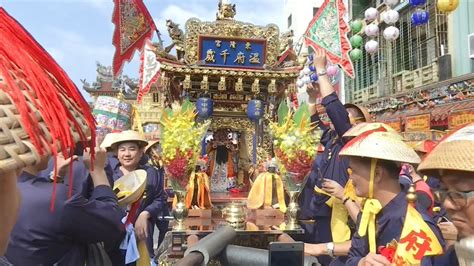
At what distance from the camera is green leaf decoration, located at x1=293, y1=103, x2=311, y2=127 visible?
4.36m

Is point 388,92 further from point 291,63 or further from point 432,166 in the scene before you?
point 432,166

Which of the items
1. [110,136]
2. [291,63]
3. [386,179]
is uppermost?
[291,63]

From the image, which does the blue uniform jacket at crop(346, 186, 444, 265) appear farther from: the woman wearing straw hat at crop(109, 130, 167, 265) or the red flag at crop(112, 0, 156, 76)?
the red flag at crop(112, 0, 156, 76)

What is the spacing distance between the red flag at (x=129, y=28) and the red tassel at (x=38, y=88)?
6989 mm

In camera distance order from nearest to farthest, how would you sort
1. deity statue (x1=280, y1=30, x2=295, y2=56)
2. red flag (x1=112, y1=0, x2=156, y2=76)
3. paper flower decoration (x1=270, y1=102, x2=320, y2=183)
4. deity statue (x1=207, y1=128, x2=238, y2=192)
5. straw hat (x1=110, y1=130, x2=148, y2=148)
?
1. straw hat (x1=110, y1=130, x2=148, y2=148)
2. paper flower decoration (x1=270, y1=102, x2=320, y2=183)
3. deity statue (x1=280, y1=30, x2=295, y2=56)
4. deity statue (x1=207, y1=128, x2=238, y2=192)
5. red flag (x1=112, y1=0, x2=156, y2=76)

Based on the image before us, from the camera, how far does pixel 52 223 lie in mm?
1776

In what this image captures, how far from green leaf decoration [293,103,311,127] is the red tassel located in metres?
3.53

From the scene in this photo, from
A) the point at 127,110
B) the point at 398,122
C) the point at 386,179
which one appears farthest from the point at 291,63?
the point at 398,122

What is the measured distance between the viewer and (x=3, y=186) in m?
0.95

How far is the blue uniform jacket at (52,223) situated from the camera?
1765 millimetres

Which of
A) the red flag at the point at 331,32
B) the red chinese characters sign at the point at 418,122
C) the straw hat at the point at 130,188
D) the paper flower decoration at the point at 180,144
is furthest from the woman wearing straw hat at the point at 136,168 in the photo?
the red chinese characters sign at the point at 418,122

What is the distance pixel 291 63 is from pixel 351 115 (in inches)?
107

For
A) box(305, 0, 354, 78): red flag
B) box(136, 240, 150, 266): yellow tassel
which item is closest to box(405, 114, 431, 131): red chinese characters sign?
box(305, 0, 354, 78): red flag

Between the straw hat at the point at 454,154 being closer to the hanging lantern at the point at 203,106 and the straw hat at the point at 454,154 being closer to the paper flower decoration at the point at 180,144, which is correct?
the paper flower decoration at the point at 180,144
